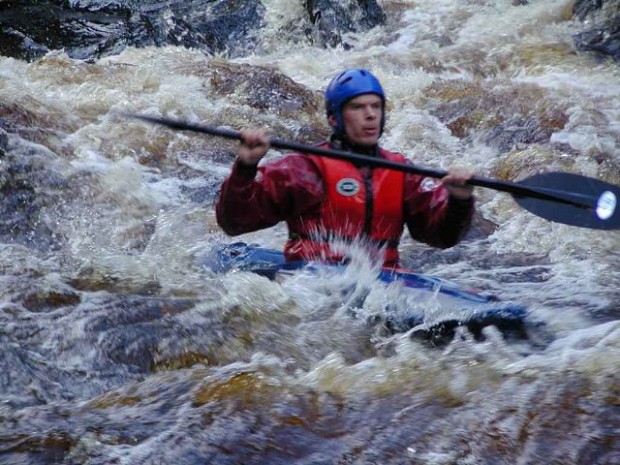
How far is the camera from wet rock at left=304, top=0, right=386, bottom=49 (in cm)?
1062

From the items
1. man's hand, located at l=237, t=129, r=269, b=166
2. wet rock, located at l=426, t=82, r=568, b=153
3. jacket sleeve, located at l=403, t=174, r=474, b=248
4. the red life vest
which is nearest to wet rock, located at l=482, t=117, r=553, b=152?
wet rock, located at l=426, t=82, r=568, b=153

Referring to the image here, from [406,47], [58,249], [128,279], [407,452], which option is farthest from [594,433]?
[406,47]

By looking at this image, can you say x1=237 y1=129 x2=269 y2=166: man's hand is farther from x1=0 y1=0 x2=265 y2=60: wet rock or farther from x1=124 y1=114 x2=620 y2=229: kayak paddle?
x1=0 y1=0 x2=265 y2=60: wet rock

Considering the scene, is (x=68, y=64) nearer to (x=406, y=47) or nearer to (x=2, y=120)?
(x=2, y=120)

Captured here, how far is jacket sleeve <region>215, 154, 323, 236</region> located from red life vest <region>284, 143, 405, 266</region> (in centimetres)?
5

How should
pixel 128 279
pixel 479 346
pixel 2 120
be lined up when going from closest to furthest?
pixel 479 346, pixel 128 279, pixel 2 120

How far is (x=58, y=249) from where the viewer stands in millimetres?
5230

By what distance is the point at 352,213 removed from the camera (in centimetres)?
401

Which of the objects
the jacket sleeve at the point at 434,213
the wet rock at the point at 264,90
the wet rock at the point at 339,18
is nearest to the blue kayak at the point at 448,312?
the jacket sleeve at the point at 434,213

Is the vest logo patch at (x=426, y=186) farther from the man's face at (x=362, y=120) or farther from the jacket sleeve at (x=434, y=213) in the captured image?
the man's face at (x=362, y=120)

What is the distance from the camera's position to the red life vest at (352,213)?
13.1 feet

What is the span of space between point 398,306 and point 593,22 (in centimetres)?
714

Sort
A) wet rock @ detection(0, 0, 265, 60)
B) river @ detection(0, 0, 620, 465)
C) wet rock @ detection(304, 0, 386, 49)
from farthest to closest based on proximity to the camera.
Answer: wet rock @ detection(304, 0, 386, 49) < wet rock @ detection(0, 0, 265, 60) < river @ detection(0, 0, 620, 465)

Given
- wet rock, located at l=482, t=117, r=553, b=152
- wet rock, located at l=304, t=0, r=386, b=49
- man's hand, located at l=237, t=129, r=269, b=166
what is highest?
wet rock, located at l=304, t=0, r=386, b=49
